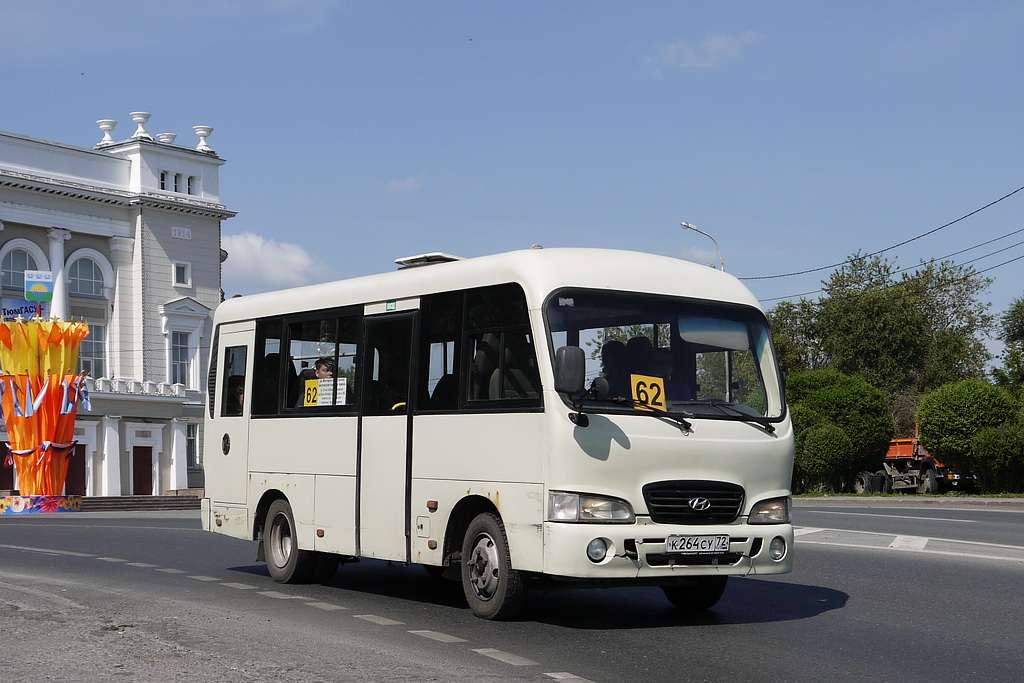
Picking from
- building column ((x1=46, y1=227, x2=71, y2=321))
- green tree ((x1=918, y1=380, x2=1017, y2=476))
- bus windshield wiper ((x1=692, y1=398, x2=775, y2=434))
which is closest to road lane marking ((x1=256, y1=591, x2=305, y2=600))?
bus windshield wiper ((x1=692, y1=398, x2=775, y2=434))

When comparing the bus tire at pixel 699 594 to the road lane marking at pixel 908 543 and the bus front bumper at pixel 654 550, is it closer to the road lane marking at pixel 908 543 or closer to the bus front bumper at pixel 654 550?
the bus front bumper at pixel 654 550

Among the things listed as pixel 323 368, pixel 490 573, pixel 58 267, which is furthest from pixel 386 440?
pixel 58 267

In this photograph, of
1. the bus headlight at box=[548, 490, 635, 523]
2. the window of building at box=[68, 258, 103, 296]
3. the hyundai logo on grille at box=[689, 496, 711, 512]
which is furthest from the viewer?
the window of building at box=[68, 258, 103, 296]

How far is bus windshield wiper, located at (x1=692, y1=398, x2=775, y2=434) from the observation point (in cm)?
1103

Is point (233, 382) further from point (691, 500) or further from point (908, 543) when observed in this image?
point (908, 543)

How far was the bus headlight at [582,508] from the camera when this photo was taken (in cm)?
1027

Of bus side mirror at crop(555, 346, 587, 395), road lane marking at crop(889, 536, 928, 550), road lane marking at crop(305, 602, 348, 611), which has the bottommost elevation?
road lane marking at crop(305, 602, 348, 611)

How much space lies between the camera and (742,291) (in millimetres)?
11875

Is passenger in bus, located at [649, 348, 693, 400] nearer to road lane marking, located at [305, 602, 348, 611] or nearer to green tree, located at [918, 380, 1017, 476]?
road lane marking, located at [305, 602, 348, 611]

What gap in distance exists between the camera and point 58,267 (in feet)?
223

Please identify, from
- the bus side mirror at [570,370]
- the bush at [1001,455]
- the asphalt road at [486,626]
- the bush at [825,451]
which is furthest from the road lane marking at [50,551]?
the bush at [825,451]

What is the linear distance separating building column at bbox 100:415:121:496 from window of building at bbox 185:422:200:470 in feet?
15.8

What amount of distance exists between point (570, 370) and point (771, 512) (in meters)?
2.13

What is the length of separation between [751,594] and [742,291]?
313 cm
